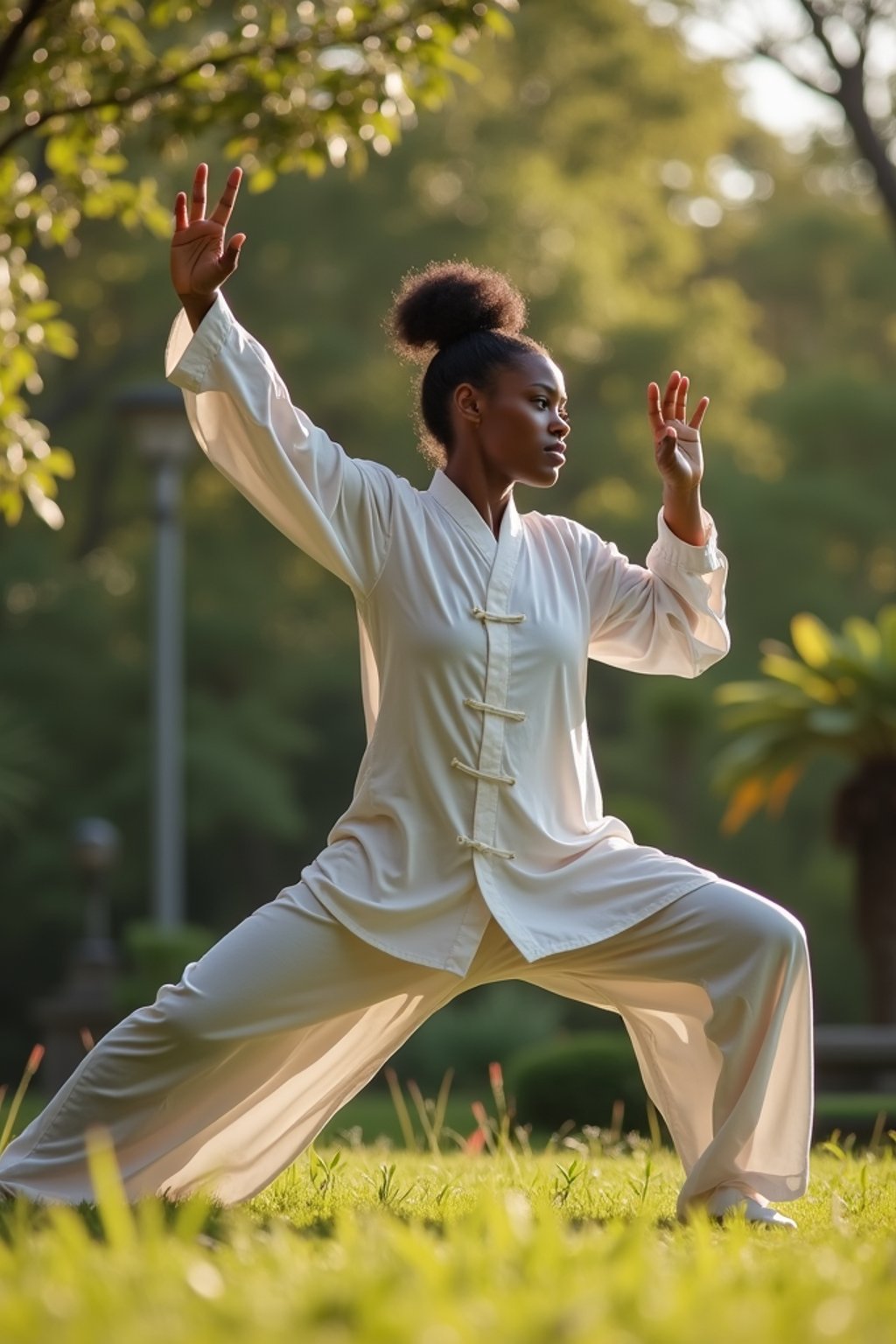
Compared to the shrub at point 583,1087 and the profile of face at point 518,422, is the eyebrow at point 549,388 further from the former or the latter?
the shrub at point 583,1087

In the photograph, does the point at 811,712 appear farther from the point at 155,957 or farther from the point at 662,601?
the point at 662,601

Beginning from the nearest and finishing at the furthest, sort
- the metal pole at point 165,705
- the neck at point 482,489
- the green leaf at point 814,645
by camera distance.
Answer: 1. the neck at point 482,489
2. the metal pole at point 165,705
3. the green leaf at point 814,645

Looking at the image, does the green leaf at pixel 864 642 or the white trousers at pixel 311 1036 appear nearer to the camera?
the white trousers at pixel 311 1036

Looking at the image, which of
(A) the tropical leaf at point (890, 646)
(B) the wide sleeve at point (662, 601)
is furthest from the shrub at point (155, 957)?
(B) the wide sleeve at point (662, 601)

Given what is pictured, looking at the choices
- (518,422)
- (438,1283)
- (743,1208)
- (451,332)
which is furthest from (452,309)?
(438,1283)

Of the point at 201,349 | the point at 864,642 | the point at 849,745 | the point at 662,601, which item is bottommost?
the point at 849,745

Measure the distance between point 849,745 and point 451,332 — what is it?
39.2 ft

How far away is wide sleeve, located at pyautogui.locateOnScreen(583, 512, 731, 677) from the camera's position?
5.09m

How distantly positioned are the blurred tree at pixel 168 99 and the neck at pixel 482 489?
9.22ft

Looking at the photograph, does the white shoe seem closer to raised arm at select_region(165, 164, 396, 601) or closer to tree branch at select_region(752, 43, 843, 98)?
raised arm at select_region(165, 164, 396, 601)

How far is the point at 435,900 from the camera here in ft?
14.9

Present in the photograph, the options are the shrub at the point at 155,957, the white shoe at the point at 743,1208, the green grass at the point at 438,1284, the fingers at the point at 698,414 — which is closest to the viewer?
the green grass at the point at 438,1284

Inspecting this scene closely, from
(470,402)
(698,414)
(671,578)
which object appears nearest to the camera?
(470,402)

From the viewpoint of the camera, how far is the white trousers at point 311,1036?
4.46 meters
